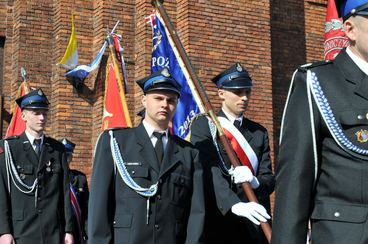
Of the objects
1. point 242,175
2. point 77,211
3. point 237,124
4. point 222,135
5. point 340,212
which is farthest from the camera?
point 77,211

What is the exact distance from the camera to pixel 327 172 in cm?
282

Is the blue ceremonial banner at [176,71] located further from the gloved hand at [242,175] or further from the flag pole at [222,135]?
the gloved hand at [242,175]

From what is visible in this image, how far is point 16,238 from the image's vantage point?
266 inches

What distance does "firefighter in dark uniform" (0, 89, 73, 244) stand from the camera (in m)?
6.77

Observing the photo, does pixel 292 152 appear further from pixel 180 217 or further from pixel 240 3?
pixel 240 3

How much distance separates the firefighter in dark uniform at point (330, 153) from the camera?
274 centimetres

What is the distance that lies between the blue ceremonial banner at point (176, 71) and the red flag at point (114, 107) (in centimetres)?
186

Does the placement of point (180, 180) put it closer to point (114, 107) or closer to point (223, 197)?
point (223, 197)

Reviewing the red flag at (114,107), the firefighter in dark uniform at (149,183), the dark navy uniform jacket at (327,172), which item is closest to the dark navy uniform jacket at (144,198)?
the firefighter in dark uniform at (149,183)

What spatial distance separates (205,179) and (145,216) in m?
0.95

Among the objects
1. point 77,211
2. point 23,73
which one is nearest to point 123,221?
point 77,211

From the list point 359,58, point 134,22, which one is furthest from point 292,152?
point 134,22

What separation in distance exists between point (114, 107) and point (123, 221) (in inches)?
212

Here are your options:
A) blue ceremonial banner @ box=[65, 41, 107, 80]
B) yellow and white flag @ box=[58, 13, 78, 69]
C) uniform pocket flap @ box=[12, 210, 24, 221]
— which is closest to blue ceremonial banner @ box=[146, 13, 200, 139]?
uniform pocket flap @ box=[12, 210, 24, 221]
